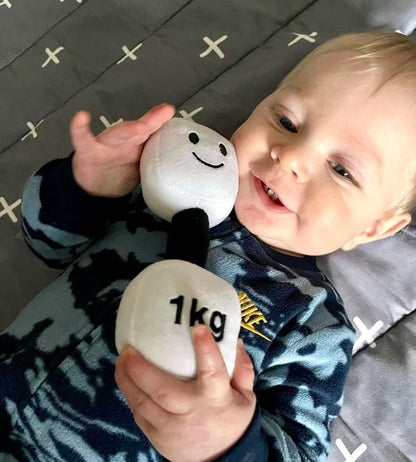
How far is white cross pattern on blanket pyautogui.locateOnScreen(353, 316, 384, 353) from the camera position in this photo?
0.94m

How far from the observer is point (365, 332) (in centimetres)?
94

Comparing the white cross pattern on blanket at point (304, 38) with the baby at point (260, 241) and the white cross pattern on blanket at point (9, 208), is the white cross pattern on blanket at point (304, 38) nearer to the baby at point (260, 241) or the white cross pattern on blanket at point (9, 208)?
the baby at point (260, 241)

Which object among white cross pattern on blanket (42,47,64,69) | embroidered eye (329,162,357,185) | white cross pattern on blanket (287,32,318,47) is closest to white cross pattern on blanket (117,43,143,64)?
white cross pattern on blanket (42,47,64,69)

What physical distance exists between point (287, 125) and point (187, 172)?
0.21 metres

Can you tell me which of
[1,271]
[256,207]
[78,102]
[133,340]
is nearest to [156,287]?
[133,340]

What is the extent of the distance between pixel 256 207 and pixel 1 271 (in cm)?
43

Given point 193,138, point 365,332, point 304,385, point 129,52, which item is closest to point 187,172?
point 193,138

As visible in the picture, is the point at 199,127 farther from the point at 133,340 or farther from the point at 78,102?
the point at 78,102

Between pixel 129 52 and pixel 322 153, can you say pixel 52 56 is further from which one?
pixel 322 153

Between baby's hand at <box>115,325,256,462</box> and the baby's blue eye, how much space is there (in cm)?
31

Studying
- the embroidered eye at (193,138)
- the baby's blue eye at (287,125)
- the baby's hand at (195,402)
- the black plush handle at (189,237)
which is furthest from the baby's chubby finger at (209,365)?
the baby's blue eye at (287,125)

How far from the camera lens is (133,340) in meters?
0.55

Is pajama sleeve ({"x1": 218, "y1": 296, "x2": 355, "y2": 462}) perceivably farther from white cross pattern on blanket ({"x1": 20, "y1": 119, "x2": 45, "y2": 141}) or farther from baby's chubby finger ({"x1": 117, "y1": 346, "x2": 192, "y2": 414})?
white cross pattern on blanket ({"x1": 20, "y1": 119, "x2": 45, "y2": 141})

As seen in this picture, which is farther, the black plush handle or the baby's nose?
the baby's nose
